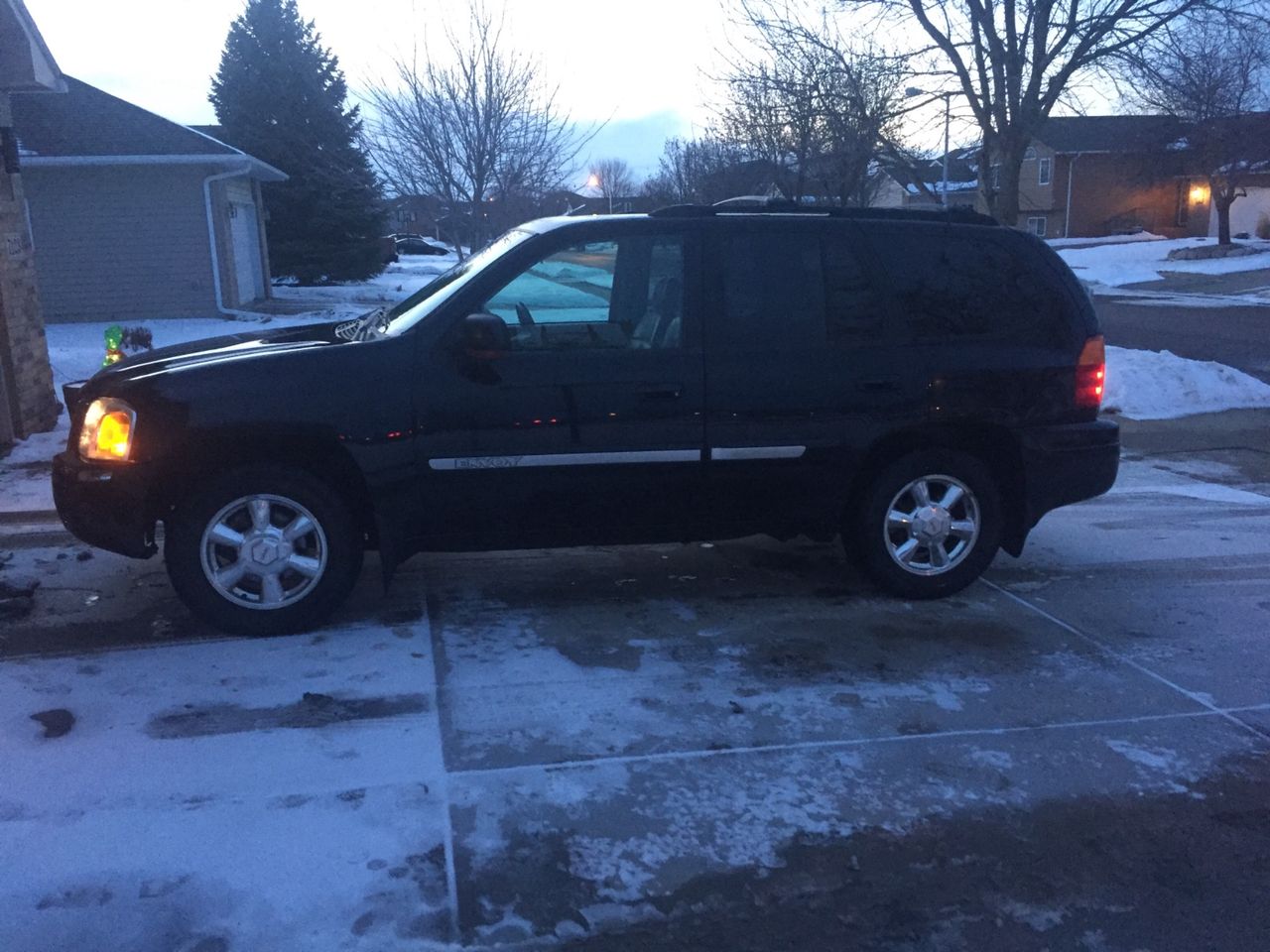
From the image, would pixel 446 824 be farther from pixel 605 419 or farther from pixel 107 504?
pixel 107 504

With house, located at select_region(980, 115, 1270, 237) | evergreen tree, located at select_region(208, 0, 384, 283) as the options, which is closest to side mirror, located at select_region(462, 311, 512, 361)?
evergreen tree, located at select_region(208, 0, 384, 283)

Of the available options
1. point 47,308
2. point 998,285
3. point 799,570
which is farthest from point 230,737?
point 47,308

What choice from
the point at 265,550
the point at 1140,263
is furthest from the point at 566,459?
the point at 1140,263

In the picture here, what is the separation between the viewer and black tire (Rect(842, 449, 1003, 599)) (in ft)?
18.6

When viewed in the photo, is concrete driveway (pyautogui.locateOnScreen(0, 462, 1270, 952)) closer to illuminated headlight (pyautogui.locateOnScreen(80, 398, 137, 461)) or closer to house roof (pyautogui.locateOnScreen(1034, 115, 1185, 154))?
illuminated headlight (pyautogui.locateOnScreen(80, 398, 137, 461))

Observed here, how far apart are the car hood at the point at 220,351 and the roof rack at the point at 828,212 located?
1774 millimetres

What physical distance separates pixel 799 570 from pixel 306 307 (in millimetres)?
18037

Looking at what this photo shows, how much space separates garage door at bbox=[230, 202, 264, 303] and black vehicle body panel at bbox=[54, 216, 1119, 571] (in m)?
17.9

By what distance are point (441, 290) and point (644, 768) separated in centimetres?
260

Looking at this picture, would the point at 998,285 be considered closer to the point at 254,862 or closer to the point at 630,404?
the point at 630,404

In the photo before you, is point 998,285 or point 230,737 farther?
point 998,285

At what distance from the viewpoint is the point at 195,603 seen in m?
5.11

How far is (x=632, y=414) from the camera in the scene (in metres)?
5.25

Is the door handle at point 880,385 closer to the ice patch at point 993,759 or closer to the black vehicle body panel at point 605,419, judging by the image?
the black vehicle body panel at point 605,419
